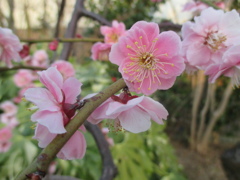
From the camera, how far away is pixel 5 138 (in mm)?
1632

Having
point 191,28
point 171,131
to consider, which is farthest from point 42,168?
point 171,131

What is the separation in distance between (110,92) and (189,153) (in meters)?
3.92

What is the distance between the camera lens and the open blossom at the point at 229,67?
0.35 m

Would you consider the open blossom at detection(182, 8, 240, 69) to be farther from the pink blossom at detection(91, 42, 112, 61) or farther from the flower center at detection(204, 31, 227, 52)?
the pink blossom at detection(91, 42, 112, 61)

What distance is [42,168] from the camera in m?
0.26

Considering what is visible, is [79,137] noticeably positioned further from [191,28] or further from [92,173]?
[92,173]

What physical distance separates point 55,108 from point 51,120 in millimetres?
26

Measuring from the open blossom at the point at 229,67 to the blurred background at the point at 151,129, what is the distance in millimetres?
1181

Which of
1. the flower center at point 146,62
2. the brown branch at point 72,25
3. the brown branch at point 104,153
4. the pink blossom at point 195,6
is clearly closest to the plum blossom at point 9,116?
the brown branch at point 72,25

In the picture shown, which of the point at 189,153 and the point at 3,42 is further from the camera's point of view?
the point at 189,153

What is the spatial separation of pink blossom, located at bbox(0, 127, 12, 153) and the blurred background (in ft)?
0.17

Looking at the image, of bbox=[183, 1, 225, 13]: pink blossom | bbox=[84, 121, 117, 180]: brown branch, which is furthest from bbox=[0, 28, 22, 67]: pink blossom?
bbox=[183, 1, 225, 13]: pink blossom

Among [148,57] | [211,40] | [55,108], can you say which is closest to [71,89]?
[55,108]

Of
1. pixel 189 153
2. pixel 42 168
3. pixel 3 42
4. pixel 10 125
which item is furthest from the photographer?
pixel 189 153
